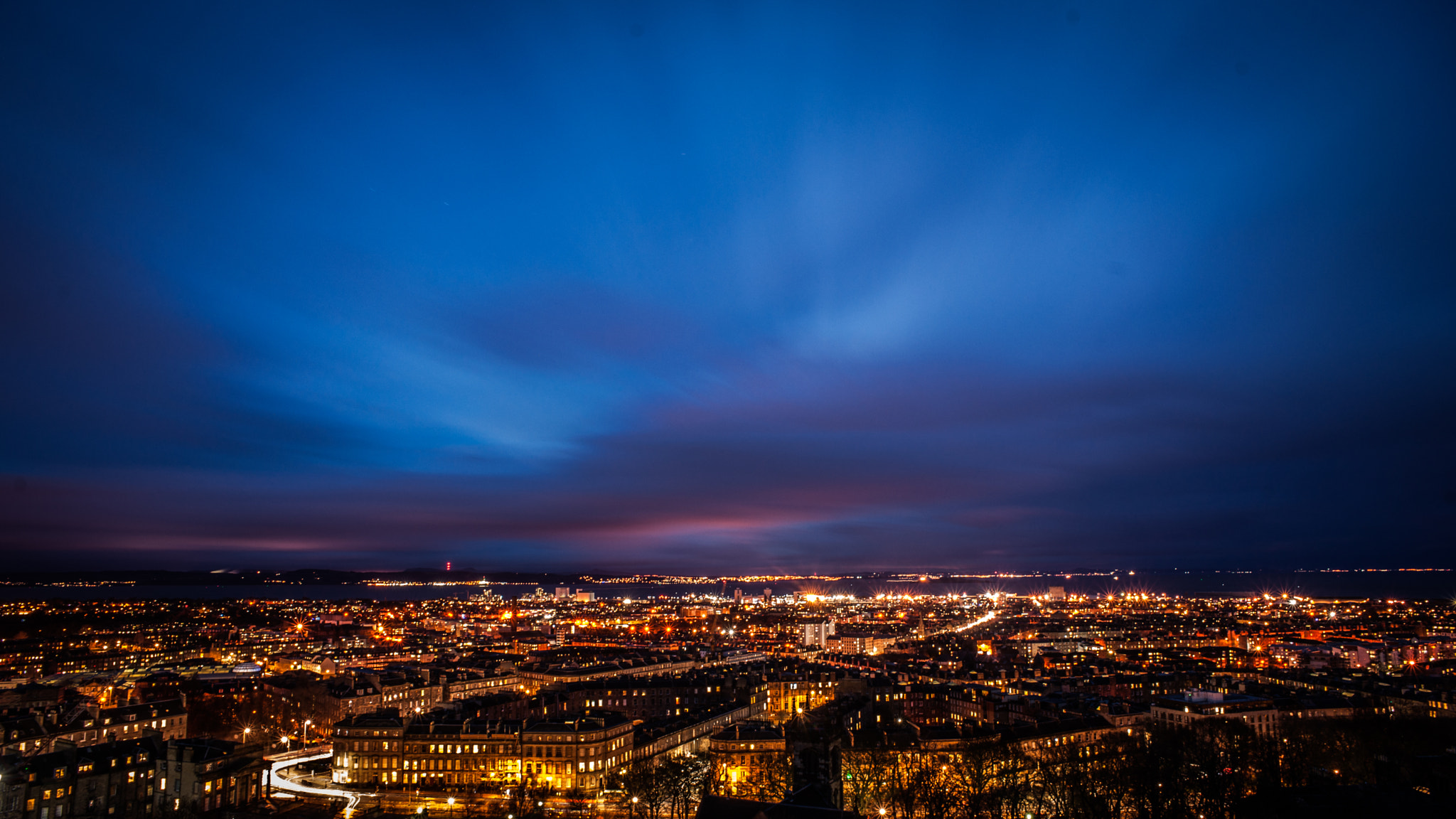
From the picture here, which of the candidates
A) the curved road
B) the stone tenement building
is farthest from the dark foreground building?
the stone tenement building

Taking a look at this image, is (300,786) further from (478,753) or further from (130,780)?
(478,753)

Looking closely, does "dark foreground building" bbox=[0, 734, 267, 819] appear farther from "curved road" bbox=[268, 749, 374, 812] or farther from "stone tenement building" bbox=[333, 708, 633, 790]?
"stone tenement building" bbox=[333, 708, 633, 790]

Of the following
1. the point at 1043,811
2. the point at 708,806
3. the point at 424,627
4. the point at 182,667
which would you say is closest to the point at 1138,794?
the point at 1043,811

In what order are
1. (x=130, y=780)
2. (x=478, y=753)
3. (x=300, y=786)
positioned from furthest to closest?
(x=478, y=753) < (x=300, y=786) < (x=130, y=780)

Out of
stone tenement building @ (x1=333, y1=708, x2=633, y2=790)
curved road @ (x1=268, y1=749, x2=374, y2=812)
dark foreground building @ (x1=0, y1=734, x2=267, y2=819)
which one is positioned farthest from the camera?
stone tenement building @ (x1=333, y1=708, x2=633, y2=790)

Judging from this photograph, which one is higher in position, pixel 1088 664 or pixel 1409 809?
pixel 1409 809

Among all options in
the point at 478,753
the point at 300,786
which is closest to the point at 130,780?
the point at 300,786

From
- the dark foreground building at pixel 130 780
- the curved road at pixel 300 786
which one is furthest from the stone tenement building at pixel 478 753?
the dark foreground building at pixel 130 780

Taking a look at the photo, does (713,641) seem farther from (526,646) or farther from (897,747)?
(897,747)

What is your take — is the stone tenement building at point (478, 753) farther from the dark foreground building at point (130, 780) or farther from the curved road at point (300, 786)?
the dark foreground building at point (130, 780)

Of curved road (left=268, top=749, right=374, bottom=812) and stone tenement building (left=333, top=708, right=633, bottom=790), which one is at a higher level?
stone tenement building (left=333, top=708, right=633, bottom=790)

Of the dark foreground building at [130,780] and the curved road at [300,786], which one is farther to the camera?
the curved road at [300,786]
